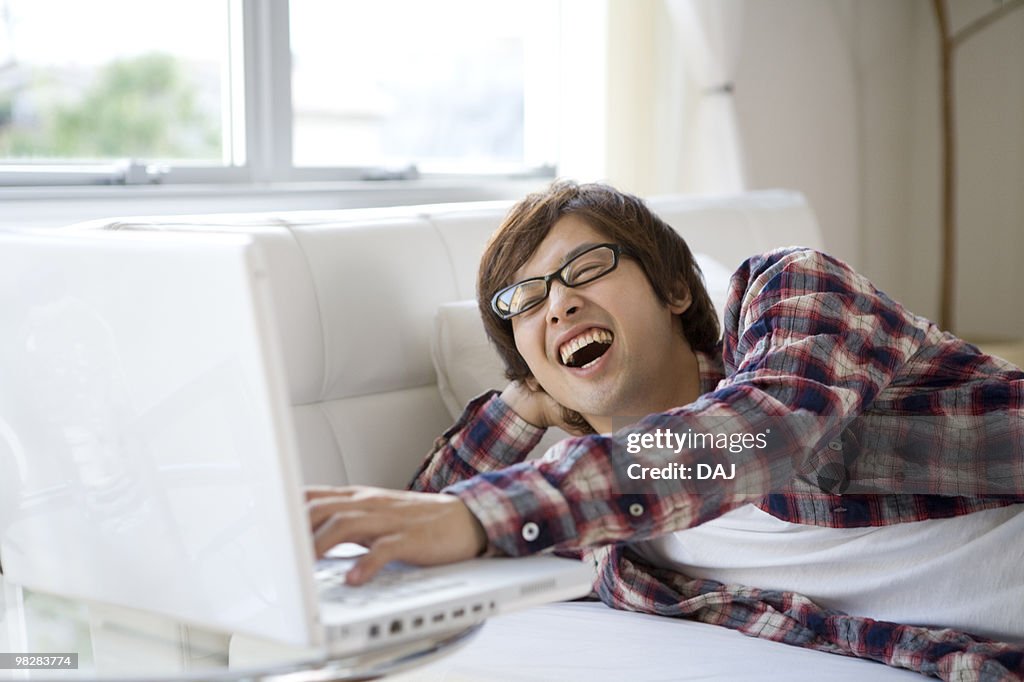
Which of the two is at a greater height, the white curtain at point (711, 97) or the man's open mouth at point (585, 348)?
the white curtain at point (711, 97)

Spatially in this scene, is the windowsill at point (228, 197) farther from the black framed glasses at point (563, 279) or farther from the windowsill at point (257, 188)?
the black framed glasses at point (563, 279)

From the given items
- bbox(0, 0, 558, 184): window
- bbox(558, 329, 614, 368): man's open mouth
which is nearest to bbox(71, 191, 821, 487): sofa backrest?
bbox(558, 329, 614, 368): man's open mouth

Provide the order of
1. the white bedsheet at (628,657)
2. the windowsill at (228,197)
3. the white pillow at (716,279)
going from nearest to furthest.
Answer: the white bedsheet at (628,657)
the white pillow at (716,279)
the windowsill at (228,197)

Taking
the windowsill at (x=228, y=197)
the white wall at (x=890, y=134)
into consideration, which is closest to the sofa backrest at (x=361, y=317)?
the windowsill at (x=228, y=197)

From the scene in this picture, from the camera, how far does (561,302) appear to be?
1.49m

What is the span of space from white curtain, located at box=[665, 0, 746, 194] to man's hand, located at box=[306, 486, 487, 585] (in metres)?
2.38

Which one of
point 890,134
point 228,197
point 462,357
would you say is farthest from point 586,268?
point 890,134

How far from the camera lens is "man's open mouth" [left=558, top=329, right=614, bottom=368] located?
1.49 m

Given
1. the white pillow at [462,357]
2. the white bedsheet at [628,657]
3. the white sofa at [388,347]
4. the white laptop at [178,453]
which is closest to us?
the white laptop at [178,453]

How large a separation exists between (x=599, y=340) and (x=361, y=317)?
0.35 m

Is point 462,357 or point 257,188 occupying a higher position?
point 257,188

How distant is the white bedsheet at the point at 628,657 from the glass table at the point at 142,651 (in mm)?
277

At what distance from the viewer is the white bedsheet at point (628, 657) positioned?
1.22 metres

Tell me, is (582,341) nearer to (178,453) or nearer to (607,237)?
(607,237)
